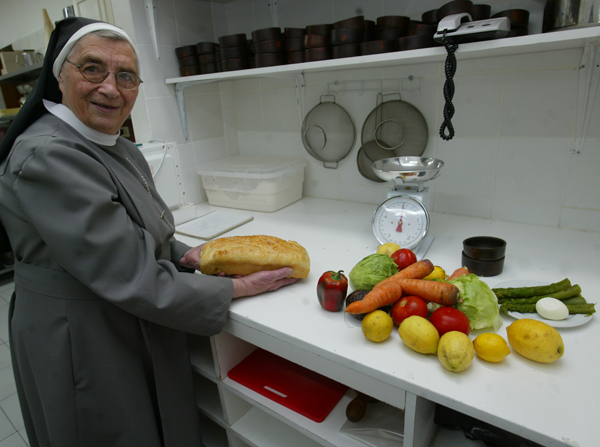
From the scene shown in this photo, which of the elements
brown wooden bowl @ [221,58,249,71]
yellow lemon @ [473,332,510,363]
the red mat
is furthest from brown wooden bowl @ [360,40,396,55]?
the red mat

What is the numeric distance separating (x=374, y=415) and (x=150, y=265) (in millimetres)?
706

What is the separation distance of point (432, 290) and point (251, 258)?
1.55 ft

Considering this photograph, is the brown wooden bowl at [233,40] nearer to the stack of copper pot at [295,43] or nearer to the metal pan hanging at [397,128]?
the stack of copper pot at [295,43]

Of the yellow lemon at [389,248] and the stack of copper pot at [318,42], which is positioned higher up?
the stack of copper pot at [318,42]

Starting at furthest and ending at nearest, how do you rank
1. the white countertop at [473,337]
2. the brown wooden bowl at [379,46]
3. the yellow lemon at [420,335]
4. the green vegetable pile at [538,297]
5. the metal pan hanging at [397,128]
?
the metal pan hanging at [397,128] → the brown wooden bowl at [379,46] → the green vegetable pile at [538,297] → the yellow lemon at [420,335] → the white countertop at [473,337]

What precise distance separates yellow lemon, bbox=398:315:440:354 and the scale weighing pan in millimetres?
500

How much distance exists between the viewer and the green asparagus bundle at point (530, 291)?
89cm

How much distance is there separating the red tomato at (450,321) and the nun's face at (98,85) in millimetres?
881

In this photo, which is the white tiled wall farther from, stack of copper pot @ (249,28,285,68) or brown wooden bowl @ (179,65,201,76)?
stack of copper pot @ (249,28,285,68)

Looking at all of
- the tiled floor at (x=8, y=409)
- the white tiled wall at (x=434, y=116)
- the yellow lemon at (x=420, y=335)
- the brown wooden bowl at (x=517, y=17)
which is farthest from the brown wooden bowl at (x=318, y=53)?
the tiled floor at (x=8, y=409)

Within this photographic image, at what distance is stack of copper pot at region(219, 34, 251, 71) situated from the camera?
1.55 meters

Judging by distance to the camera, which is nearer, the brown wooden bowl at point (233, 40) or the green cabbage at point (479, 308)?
the green cabbage at point (479, 308)

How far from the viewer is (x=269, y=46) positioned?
146cm

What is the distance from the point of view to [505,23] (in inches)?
37.6
